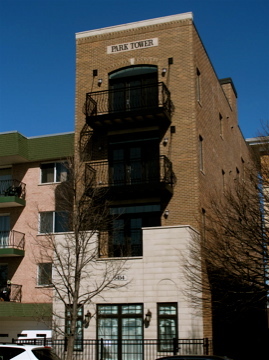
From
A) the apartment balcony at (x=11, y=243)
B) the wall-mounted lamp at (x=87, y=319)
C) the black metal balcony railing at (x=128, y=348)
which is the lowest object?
the black metal balcony railing at (x=128, y=348)

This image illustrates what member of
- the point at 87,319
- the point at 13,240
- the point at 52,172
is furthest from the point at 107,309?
the point at 52,172

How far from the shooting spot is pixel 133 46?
27.6 metres

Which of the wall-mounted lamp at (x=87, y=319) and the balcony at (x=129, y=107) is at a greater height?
the balcony at (x=129, y=107)

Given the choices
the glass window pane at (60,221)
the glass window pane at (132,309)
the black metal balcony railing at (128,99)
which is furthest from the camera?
the glass window pane at (60,221)

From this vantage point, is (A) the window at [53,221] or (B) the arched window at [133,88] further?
(A) the window at [53,221]

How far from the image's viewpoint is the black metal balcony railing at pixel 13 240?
96.8ft

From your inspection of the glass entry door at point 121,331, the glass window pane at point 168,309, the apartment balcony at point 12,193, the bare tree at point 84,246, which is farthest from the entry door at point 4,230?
the glass window pane at point 168,309

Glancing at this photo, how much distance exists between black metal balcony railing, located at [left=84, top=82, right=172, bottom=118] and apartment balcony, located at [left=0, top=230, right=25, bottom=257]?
8187mm

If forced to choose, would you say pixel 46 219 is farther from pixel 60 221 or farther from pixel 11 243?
pixel 11 243

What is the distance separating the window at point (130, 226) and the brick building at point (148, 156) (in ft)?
0.15

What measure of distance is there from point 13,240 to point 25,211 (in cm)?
190

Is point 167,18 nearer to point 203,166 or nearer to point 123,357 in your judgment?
point 203,166

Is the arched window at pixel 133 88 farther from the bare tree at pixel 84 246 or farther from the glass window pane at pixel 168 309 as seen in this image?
the glass window pane at pixel 168 309

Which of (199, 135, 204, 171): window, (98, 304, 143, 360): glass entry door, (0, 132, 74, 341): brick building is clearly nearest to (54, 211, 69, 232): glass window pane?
(0, 132, 74, 341): brick building
